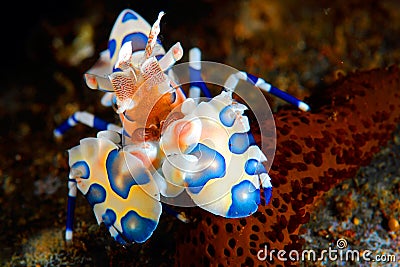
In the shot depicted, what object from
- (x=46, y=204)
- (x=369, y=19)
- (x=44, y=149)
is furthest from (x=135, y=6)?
(x=369, y=19)

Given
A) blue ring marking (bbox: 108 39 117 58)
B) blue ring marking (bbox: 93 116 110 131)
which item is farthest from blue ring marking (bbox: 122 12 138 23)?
blue ring marking (bbox: 93 116 110 131)

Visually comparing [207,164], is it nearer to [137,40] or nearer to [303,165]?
[303,165]

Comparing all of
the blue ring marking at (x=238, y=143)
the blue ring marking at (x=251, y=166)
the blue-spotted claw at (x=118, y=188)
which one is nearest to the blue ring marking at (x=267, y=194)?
the blue ring marking at (x=251, y=166)

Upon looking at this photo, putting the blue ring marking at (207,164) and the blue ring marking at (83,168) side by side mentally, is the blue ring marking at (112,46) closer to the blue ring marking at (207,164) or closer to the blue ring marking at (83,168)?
the blue ring marking at (83,168)

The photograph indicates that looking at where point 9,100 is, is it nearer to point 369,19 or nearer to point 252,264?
point 252,264

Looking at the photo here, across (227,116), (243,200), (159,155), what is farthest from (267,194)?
(159,155)
